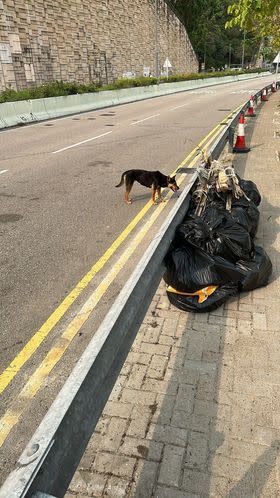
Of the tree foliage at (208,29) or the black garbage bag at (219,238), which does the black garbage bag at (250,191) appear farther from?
the tree foliage at (208,29)

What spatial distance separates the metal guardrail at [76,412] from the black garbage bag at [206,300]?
158 cm

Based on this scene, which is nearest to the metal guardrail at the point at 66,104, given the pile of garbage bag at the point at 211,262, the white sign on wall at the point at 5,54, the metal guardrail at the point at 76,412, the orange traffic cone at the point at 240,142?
the white sign on wall at the point at 5,54

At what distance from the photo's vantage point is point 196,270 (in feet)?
12.2

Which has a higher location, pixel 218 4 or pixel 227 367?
pixel 218 4

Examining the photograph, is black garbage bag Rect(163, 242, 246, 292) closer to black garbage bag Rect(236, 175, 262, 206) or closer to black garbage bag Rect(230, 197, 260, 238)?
black garbage bag Rect(230, 197, 260, 238)

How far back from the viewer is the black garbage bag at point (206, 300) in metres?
3.71

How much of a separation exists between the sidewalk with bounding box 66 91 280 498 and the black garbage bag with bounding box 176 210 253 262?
0.49m

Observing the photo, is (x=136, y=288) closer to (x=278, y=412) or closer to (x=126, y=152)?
(x=278, y=412)

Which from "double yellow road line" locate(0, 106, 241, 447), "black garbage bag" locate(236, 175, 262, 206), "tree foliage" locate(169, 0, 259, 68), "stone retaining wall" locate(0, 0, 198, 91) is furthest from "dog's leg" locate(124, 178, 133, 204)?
"tree foliage" locate(169, 0, 259, 68)

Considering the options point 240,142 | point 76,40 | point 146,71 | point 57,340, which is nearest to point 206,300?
point 57,340

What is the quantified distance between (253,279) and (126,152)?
806 cm

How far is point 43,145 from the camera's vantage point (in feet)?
42.0

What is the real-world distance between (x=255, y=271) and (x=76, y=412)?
118 inches

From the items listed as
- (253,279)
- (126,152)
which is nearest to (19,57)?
(126,152)
